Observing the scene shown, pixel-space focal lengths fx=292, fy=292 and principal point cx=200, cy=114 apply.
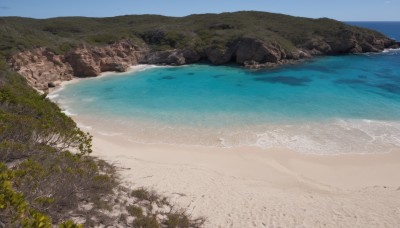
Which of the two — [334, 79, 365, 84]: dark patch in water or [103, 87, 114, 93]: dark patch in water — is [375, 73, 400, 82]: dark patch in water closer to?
[334, 79, 365, 84]: dark patch in water

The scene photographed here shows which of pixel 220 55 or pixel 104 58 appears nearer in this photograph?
pixel 104 58

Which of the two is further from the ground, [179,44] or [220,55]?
[179,44]

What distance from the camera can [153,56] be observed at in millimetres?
52969

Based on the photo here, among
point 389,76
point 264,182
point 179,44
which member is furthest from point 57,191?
point 179,44

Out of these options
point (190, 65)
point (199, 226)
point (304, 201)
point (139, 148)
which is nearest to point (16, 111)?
point (139, 148)

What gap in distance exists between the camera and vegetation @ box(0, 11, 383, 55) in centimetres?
4343

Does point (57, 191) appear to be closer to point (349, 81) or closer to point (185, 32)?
point (349, 81)

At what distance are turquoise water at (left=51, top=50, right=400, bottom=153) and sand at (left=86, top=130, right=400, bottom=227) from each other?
167 cm

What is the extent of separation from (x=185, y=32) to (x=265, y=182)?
169ft

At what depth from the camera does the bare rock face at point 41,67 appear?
106 feet

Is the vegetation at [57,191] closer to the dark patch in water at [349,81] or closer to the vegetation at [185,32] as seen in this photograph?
the vegetation at [185,32]

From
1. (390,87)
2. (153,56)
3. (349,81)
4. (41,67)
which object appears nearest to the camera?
(390,87)

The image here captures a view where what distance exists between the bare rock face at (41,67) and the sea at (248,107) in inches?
97.3

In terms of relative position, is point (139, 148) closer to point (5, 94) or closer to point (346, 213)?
point (5, 94)
